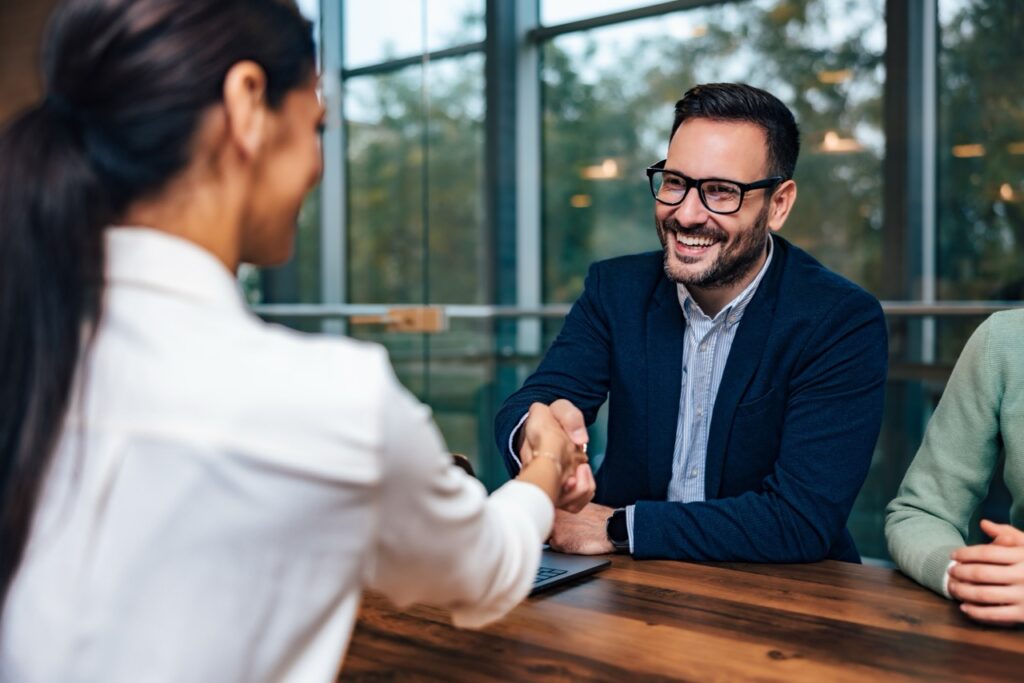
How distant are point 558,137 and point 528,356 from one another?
121 centimetres

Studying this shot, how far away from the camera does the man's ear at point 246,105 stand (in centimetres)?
68

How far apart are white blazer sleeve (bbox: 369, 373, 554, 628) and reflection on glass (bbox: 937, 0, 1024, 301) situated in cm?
348

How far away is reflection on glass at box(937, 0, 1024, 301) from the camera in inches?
148

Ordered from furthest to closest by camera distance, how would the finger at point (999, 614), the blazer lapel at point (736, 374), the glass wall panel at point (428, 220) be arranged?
the glass wall panel at point (428, 220)
the blazer lapel at point (736, 374)
the finger at point (999, 614)

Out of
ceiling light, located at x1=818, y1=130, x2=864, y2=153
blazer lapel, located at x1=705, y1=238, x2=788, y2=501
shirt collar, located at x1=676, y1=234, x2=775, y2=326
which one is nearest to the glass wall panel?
ceiling light, located at x1=818, y1=130, x2=864, y2=153

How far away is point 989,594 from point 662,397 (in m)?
0.76

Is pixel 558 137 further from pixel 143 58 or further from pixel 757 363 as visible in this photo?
pixel 143 58

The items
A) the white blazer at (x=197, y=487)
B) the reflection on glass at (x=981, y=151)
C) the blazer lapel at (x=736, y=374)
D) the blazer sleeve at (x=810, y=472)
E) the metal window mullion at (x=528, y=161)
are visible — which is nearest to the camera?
the white blazer at (x=197, y=487)

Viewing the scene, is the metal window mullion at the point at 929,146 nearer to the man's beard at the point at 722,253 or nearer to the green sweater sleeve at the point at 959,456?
the man's beard at the point at 722,253

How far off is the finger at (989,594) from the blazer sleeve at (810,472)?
299 millimetres

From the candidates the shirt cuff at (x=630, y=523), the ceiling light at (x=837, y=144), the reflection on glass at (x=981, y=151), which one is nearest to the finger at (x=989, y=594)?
the shirt cuff at (x=630, y=523)

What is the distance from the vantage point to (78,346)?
2.05 ft

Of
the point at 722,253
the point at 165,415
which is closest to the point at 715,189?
the point at 722,253

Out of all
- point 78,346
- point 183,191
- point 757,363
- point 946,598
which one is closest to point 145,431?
point 78,346
